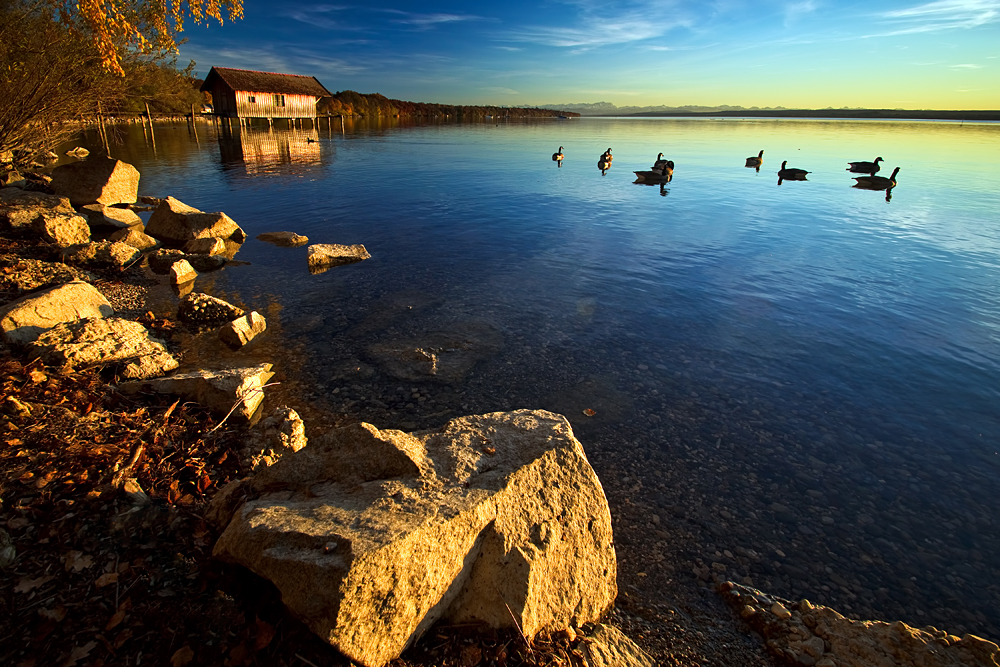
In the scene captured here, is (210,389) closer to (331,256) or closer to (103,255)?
(331,256)

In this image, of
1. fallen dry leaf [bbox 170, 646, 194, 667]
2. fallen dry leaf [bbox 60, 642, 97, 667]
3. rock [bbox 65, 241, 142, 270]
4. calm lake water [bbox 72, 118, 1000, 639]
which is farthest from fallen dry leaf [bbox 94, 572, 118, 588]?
rock [bbox 65, 241, 142, 270]

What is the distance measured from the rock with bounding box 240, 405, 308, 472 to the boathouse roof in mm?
52639

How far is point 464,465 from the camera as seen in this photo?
11.4ft

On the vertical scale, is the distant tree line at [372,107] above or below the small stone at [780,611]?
above

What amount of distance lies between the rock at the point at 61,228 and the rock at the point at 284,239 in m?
4.30

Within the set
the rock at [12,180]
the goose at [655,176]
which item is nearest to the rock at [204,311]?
the rock at [12,180]

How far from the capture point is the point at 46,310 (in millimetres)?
6473

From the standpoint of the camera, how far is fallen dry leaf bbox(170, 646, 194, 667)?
8.07 ft

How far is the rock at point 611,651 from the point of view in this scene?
2.89 meters

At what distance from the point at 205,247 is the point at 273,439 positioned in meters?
10.1

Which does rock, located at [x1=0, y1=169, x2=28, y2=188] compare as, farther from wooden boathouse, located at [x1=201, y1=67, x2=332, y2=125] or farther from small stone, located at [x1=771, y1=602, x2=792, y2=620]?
wooden boathouse, located at [x1=201, y1=67, x2=332, y2=125]

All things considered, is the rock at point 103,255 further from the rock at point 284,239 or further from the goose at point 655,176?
the goose at point 655,176

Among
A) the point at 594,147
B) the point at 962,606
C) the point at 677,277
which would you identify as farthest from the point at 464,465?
the point at 594,147

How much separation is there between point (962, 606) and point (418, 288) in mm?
10037
